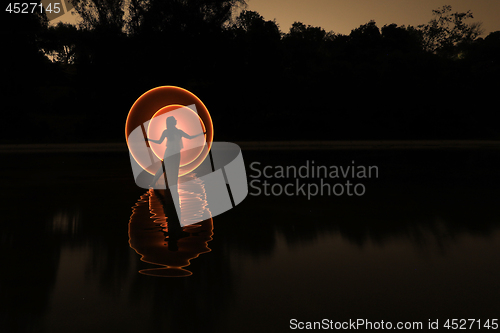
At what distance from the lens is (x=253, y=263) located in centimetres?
621

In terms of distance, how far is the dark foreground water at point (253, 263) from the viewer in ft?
14.7

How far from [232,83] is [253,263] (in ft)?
114

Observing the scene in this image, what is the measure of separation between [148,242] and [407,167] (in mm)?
13319

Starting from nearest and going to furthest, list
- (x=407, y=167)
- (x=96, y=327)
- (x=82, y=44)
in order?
(x=96, y=327) → (x=407, y=167) → (x=82, y=44)

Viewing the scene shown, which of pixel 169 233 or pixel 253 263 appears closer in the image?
pixel 253 263

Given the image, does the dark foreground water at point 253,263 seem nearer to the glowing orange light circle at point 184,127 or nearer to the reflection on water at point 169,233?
the reflection on water at point 169,233

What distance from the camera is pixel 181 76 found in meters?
41.4

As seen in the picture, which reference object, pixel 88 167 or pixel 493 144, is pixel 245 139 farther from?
pixel 88 167

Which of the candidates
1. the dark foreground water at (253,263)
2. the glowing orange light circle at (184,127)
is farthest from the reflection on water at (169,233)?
the glowing orange light circle at (184,127)

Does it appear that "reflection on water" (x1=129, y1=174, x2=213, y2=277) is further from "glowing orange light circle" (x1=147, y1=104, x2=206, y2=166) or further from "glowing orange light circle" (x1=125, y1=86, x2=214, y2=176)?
"glowing orange light circle" (x1=125, y1=86, x2=214, y2=176)

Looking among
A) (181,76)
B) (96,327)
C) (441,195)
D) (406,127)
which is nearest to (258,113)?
(181,76)

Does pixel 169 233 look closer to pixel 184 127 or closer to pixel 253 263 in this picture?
pixel 253 263

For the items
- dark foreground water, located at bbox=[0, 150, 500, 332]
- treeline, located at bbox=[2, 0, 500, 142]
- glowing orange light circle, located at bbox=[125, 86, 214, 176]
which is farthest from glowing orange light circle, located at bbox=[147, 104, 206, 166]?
treeline, located at bbox=[2, 0, 500, 142]

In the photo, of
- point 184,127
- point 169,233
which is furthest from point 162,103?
point 169,233
